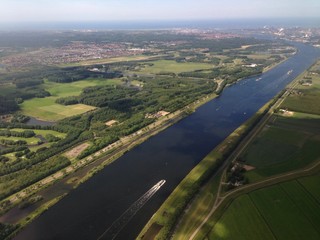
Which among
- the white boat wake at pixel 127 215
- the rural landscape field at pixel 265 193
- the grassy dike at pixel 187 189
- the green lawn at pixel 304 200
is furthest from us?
the green lawn at pixel 304 200

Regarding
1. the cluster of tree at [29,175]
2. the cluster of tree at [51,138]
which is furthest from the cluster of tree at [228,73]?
the cluster of tree at [29,175]

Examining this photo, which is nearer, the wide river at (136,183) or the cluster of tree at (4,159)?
the wide river at (136,183)

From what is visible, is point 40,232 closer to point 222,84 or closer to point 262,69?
point 222,84

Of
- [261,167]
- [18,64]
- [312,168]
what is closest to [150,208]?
[261,167]

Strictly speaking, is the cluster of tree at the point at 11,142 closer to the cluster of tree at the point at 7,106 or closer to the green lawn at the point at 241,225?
the cluster of tree at the point at 7,106

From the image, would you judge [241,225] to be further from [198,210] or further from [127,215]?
[127,215]

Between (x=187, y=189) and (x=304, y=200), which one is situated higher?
(x=304, y=200)

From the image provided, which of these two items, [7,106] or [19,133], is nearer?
[19,133]

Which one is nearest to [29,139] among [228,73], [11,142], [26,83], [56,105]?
[11,142]
